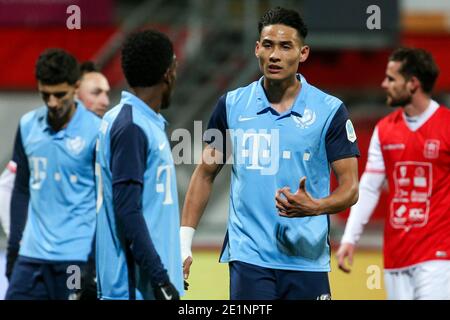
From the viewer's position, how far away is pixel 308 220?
562 centimetres

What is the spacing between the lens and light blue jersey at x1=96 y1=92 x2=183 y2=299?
198 inches

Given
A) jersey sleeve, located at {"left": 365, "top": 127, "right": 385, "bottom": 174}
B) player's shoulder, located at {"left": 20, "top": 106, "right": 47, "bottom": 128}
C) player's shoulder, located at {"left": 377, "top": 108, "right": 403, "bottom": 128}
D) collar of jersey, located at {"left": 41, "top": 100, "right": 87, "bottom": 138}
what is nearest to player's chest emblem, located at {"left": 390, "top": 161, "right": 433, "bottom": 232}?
jersey sleeve, located at {"left": 365, "top": 127, "right": 385, "bottom": 174}

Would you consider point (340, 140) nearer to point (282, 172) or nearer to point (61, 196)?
point (282, 172)

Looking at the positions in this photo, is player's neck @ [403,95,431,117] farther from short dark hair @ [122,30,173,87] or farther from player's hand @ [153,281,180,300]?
player's hand @ [153,281,180,300]

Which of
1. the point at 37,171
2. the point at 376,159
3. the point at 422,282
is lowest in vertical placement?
the point at 422,282

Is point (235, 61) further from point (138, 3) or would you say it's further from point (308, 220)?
point (308, 220)

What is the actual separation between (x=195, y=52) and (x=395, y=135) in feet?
36.2

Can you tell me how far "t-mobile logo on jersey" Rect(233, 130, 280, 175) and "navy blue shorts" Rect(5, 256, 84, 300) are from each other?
1.46 meters

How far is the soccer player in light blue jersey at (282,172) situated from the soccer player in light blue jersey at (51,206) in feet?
3.51

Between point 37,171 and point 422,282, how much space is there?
2.71 m

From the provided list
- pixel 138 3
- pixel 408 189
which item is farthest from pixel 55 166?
pixel 138 3

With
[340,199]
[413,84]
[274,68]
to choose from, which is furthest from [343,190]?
[413,84]

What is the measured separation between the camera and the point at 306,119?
223 inches

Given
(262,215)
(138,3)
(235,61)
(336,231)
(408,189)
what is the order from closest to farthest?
(262,215), (408,189), (336,231), (235,61), (138,3)
